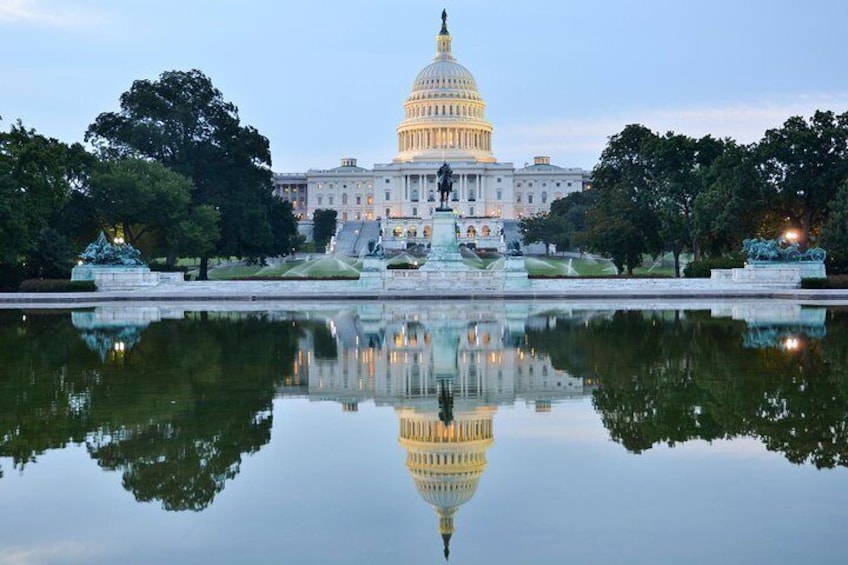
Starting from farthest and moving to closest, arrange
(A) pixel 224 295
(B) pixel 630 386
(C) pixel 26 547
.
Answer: (A) pixel 224 295 < (B) pixel 630 386 < (C) pixel 26 547

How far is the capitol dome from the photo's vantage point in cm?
16000

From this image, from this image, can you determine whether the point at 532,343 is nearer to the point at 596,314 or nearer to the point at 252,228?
the point at 596,314

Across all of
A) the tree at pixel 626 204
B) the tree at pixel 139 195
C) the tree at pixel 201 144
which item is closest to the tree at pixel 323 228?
the tree at pixel 201 144

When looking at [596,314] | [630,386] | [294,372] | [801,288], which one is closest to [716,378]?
[630,386]

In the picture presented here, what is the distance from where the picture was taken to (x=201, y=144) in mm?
67750

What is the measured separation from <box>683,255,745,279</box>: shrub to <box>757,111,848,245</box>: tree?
4264 mm

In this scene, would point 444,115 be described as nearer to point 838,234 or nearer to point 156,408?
point 838,234

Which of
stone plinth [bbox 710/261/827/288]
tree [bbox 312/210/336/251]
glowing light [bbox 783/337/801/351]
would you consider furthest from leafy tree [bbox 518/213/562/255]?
glowing light [bbox 783/337/801/351]

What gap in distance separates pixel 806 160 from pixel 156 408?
47416 millimetres

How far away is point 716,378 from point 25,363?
12234mm

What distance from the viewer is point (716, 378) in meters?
17.5

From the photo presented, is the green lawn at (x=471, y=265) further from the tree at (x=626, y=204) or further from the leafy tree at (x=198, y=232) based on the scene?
the leafy tree at (x=198, y=232)

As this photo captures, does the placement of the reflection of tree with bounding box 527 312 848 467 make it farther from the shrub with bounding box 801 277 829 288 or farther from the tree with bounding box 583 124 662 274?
the tree with bounding box 583 124 662 274

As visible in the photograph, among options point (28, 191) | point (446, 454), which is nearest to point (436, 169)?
point (28, 191)
